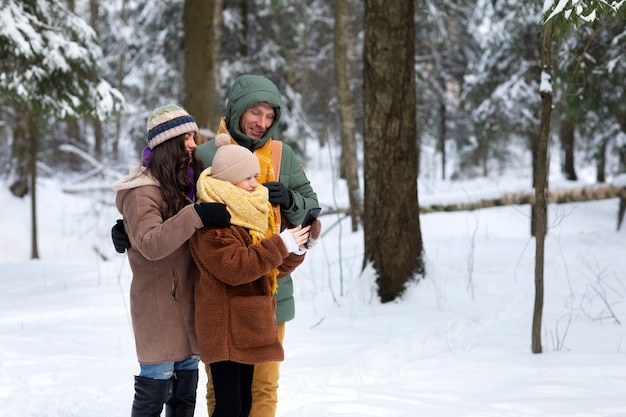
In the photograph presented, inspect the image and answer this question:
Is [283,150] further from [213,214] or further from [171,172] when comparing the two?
[213,214]

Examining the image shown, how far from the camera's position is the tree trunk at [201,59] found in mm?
9406

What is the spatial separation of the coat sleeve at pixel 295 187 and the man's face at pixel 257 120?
137 mm

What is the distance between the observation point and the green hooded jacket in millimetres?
2877

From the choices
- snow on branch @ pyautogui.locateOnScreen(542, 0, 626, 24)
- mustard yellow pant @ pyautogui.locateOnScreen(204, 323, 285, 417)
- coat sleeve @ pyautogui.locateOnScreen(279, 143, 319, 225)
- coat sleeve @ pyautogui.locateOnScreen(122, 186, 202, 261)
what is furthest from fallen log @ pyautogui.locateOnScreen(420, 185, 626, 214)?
coat sleeve @ pyautogui.locateOnScreen(122, 186, 202, 261)

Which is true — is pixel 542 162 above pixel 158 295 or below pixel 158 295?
above

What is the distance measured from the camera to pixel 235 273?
8.19 ft

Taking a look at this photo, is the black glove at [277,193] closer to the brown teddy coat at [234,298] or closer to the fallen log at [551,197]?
the brown teddy coat at [234,298]

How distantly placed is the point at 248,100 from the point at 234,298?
0.92 meters

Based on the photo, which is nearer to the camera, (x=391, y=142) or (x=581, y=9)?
(x=581, y=9)

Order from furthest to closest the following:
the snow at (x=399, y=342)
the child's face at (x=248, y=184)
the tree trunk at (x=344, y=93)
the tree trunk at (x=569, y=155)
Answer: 1. the tree trunk at (x=569, y=155)
2. the tree trunk at (x=344, y=93)
3. the snow at (x=399, y=342)
4. the child's face at (x=248, y=184)

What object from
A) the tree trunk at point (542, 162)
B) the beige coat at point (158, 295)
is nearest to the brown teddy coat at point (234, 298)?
the beige coat at point (158, 295)

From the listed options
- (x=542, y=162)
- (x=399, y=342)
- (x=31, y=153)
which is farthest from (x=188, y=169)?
(x=31, y=153)

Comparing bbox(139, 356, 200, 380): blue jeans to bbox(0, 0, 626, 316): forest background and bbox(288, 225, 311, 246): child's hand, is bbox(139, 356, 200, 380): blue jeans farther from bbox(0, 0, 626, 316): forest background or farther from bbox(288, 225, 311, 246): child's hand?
bbox(0, 0, 626, 316): forest background

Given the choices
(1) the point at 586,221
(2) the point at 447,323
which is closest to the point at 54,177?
(1) the point at 586,221
